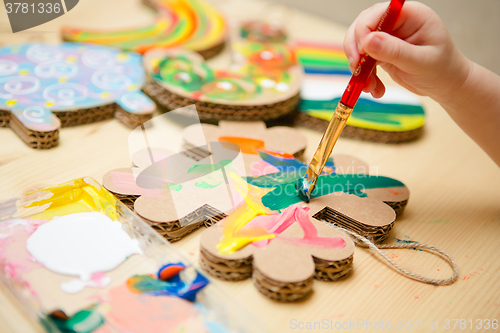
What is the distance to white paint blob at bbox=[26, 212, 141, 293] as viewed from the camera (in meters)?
0.48

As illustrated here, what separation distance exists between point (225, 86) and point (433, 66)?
14.9 inches

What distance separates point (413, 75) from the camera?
597 millimetres

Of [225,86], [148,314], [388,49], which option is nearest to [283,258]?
[148,314]

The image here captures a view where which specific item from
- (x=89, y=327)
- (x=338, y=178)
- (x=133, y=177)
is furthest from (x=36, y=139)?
(x=338, y=178)

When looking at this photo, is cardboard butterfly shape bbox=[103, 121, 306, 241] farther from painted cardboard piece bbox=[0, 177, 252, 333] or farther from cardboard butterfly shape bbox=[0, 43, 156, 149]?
cardboard butterfly shape bbox=[0, 43, 156, 149]

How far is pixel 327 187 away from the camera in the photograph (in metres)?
0.63

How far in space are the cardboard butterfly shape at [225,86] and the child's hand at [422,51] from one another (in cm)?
21

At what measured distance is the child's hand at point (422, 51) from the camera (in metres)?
0.55

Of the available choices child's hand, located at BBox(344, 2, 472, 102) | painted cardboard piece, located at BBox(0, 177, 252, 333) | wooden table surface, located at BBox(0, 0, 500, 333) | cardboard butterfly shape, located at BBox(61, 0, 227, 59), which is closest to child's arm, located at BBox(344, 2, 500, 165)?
child's hand, located at BBox(344, 2, 472, 102)

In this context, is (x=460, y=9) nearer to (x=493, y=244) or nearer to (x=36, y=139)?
(x=493, y=244)

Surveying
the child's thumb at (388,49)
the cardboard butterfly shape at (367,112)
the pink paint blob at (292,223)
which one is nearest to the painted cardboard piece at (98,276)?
the pink paint blob at (292,223)

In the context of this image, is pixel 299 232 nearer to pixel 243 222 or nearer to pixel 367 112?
pixel 243 222

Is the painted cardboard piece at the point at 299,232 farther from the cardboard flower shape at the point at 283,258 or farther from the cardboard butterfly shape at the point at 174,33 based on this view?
the cardboard butterfly shape at the point at 174,33

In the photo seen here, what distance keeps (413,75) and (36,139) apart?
0.58 m
